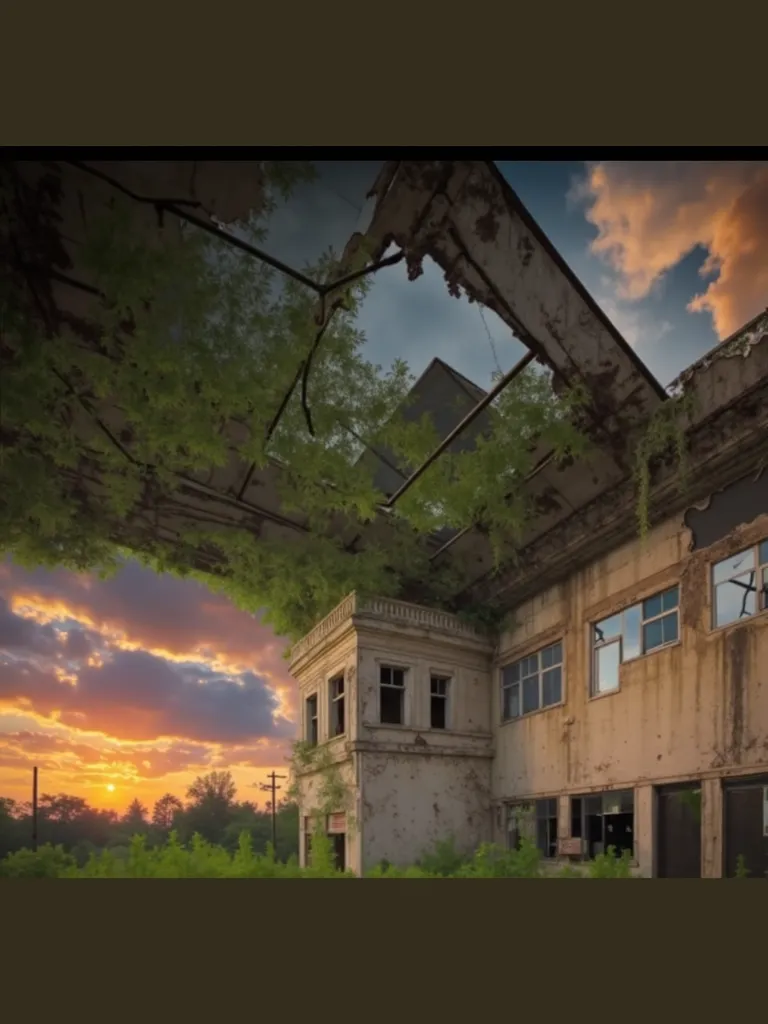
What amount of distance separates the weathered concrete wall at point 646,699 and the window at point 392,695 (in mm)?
749

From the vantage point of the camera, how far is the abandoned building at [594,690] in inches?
168

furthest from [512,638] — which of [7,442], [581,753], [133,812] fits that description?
[7,442]

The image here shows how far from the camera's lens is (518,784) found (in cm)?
521

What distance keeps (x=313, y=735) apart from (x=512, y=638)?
1.68 m

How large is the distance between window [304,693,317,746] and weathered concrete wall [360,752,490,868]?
0.40 meters

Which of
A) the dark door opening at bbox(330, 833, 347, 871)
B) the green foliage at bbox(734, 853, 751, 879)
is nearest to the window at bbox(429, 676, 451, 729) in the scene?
the dark door opening at bbox(330, 833, 347, 871)

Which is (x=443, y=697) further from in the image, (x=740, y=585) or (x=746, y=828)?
(x=740, y=585)

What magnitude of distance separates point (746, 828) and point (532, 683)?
1656mm

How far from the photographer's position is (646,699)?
4656 mm

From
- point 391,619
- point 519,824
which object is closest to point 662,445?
point 391,619

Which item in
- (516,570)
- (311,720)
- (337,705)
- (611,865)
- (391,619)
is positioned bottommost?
(611,865)

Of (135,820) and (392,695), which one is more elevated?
(392,695)

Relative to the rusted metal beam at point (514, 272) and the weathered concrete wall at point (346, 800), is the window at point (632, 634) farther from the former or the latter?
the weathered concrete wall at point (346, 800)

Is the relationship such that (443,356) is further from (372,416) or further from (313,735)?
(313,735)
